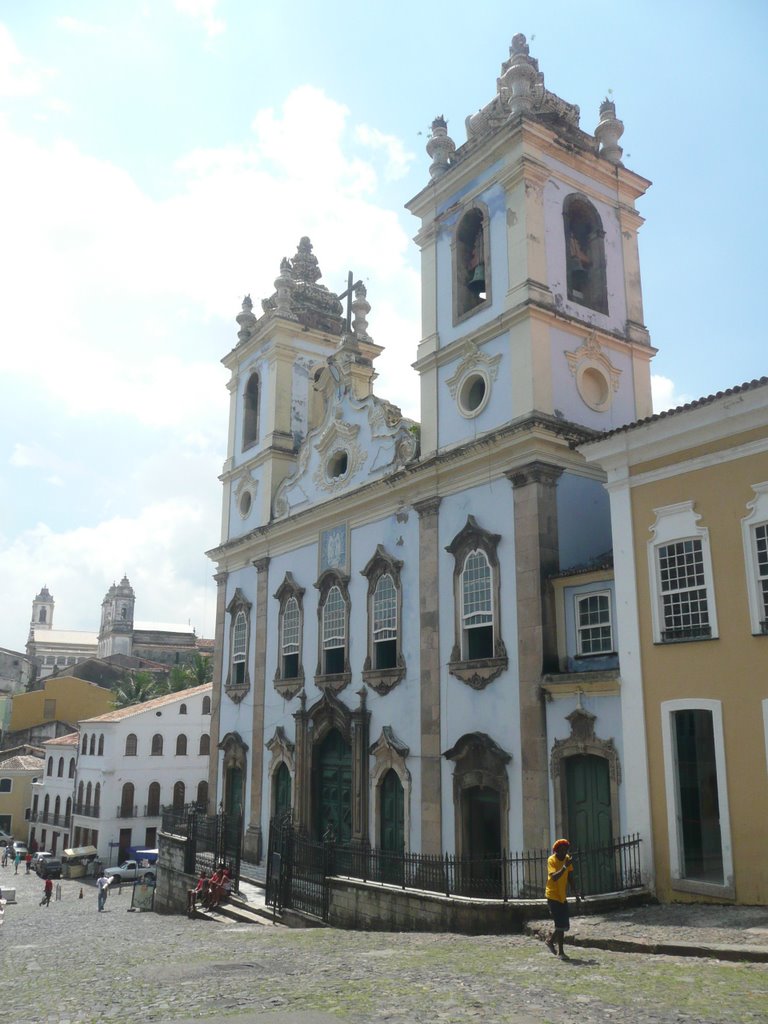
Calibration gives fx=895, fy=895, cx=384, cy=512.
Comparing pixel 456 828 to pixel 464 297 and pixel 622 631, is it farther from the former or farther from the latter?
pixel 464 297

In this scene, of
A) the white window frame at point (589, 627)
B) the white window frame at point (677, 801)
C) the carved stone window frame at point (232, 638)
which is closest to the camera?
the white window frame at point (677, 801)

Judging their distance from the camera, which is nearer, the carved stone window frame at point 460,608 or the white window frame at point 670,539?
the white window frame at point 670,539

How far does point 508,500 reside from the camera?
17766 mm

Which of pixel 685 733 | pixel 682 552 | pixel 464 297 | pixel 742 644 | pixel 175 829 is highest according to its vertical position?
pixel 464 297

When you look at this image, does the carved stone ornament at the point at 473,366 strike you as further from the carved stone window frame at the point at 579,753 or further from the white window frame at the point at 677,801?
the white window frame at the point at 677,801

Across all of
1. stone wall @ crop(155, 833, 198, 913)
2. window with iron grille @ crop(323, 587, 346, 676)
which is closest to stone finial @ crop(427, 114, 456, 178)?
window with iron grille @ crop(323, 587, 346, 676)

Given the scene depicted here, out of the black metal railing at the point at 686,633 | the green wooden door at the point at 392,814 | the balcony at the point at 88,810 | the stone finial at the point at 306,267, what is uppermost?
the stone finial at the point at 306,267

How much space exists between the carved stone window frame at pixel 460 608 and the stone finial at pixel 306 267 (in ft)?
48.9

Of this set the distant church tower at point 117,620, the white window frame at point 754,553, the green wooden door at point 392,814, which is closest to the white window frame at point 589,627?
the white window frame at point 754,553

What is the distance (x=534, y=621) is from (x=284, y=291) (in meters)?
16.2

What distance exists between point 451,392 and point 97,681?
54650mm

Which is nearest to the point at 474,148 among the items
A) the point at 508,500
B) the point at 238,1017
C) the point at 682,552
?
the point at 508,500

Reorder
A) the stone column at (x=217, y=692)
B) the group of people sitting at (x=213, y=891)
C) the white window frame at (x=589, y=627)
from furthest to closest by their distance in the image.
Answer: the stone column at (x=217, y=692) < the group of people sitting at (x=213, y=891) < the white window frame at (x=589, y=627)

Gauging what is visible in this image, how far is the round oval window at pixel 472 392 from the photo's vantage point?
1950 cm
